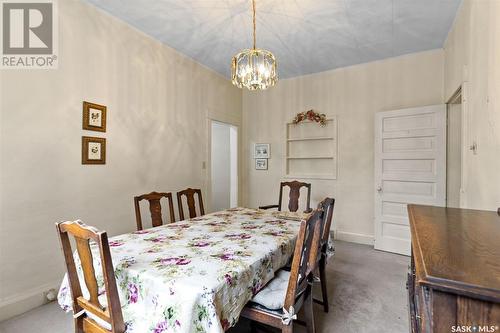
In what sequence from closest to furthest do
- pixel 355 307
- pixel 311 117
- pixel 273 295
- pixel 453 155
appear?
pixel 273 295, pixel 355 307, pixel 453 155, pixel 311 117

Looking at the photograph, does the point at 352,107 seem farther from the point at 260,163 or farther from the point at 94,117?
the point at 94,117

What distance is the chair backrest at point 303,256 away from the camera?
1.29 meters

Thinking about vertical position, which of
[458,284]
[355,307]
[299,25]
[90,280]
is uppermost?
[299,25]

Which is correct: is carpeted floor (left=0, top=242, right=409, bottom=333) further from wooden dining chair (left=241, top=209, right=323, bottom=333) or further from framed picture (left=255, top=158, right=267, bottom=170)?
framed picture (left=255, top=158, right=267, bottom=170)

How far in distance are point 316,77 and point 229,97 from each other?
1.59 metres

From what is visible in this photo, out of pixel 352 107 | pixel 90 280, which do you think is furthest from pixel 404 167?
pixel 90 280

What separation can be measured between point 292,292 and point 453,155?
10.6ft

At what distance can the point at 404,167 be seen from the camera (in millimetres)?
3619

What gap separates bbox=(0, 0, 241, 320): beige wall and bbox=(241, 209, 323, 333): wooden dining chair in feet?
6.62

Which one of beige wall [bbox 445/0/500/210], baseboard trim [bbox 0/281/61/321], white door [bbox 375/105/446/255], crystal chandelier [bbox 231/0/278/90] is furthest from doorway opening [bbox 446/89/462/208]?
baseboard trim [bbox 0/281/61/321]

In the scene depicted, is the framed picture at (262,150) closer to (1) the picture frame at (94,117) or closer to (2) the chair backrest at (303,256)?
(1) the picture frame at (94,117)

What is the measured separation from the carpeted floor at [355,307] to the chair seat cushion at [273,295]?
624 mm

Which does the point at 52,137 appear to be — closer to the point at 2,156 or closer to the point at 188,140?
the point at 2,156

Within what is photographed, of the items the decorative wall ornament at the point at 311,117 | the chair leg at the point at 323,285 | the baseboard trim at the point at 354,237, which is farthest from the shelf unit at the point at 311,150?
the chair leg at the point at 323,285
